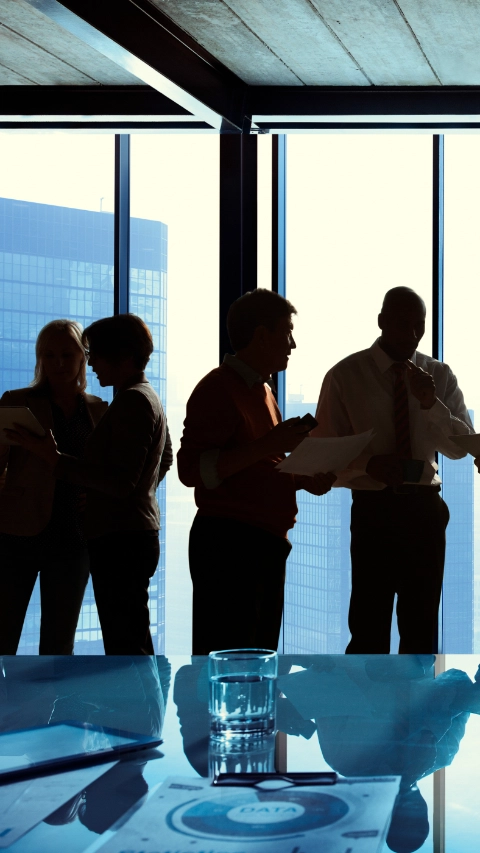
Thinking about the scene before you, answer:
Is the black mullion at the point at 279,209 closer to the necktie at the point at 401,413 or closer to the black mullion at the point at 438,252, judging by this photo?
the black mullion at the point at 438,252

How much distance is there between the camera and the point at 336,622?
4.20m

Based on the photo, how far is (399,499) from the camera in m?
2.69

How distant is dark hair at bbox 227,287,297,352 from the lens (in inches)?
91.0

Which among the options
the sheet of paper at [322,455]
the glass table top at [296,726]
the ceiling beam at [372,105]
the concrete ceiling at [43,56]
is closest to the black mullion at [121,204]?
the concrete ceiling at [43,56]

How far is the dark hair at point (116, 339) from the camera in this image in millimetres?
2453

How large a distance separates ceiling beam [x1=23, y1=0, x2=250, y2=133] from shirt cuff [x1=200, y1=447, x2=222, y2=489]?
1.47 m

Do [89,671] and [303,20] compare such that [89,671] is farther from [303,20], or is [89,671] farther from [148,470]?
[303,20]

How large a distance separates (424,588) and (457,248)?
6.53 feet

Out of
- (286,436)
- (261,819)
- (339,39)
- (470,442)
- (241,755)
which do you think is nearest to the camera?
(261,819)

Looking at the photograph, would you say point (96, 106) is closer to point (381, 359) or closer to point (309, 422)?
point (381, 359)

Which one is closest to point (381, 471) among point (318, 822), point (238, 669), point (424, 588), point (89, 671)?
point (424, 588)

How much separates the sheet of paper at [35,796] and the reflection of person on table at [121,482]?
1.47 m

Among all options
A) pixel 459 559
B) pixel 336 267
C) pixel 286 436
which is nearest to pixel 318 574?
pixel 459 559

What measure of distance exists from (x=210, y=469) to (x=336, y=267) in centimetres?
230
